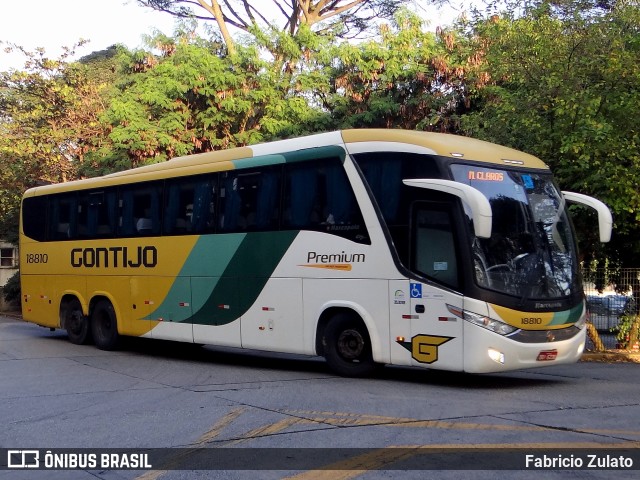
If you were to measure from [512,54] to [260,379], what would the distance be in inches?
337

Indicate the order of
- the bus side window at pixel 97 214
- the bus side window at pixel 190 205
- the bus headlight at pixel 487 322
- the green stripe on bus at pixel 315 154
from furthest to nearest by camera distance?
the bus side window at pixel 97 214
the bus side window at pixel 190 205
the green stripe on bus at pixel 315 154
the bus headlight at pixel 487 322

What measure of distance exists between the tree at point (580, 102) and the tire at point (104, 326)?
8722 millimetres

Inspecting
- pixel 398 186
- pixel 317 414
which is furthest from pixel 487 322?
pixel 317 414

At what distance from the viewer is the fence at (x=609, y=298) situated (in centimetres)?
1838

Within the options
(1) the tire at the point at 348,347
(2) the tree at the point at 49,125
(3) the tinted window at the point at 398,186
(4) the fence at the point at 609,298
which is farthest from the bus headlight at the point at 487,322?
(2) the tree at the point at 49,125

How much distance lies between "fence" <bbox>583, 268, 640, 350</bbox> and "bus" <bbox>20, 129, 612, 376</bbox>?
5.74 metres

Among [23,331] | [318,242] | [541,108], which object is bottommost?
[23,331]

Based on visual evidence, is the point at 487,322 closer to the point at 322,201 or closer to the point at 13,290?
the point at 322,201

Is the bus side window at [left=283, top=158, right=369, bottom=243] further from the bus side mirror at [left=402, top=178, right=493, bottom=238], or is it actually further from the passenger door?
the bus side mirror at [left=402, top=178, right=493, bottom=238]

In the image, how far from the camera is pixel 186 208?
52.7ft

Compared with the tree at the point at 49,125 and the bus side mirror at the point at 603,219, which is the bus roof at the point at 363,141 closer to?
the bus side mirror at the point at 603,219

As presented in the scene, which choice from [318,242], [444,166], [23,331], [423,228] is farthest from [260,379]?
[23,331]

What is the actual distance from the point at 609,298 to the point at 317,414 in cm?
1103

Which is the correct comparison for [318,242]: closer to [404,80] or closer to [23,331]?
[404,80]
